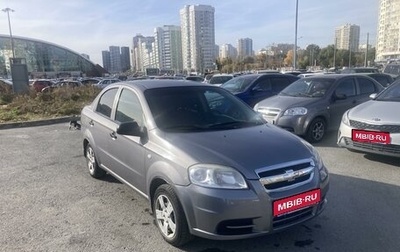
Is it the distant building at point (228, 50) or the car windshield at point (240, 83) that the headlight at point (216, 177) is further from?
the distant building at point (228, 50)

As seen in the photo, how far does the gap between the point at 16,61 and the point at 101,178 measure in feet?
61.8

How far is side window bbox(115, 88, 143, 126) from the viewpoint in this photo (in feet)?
12.8

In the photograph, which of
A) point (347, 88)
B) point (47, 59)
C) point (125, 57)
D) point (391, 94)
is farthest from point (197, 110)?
point (125, 57)

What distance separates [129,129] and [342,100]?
5778 millimetres

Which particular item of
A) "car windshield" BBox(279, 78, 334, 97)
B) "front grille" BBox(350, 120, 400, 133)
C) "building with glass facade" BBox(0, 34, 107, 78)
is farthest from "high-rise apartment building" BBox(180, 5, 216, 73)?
"front grille" BBox(350, 120, 400, 133)

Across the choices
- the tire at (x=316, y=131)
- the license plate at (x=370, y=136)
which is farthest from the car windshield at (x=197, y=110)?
the tire at (x=316, y=131)

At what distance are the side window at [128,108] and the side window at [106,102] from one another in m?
0.28

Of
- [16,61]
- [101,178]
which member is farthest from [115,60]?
[101,178]

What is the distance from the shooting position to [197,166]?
2.96 meters

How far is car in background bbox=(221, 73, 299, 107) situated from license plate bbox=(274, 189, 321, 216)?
22.6 ft

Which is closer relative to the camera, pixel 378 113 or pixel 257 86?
pixel 378 113

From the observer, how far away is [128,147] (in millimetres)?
3936

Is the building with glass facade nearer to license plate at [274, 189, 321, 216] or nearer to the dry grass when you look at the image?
the dry grass

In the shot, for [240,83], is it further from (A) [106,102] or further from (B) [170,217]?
(B) [170,217]
